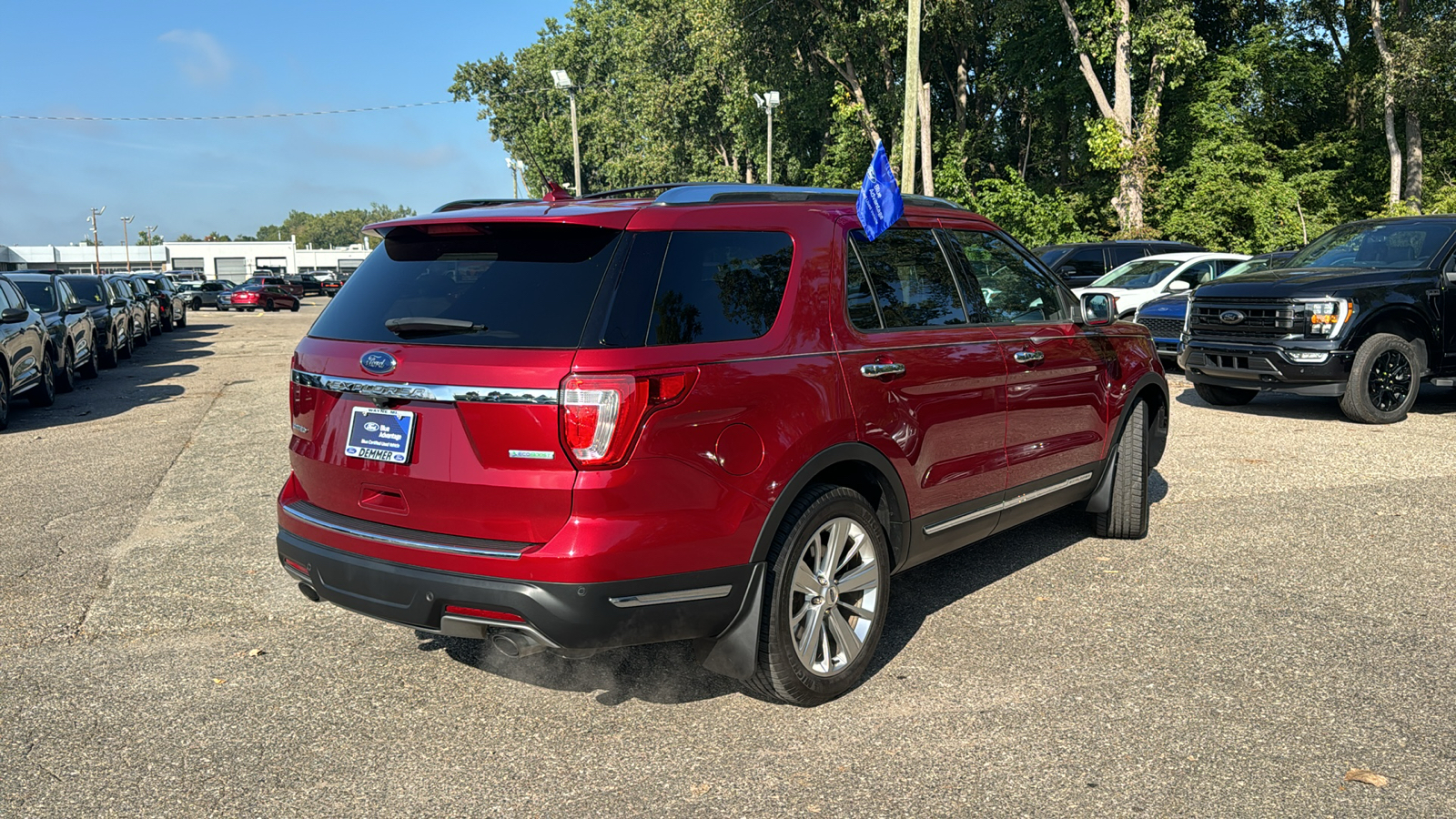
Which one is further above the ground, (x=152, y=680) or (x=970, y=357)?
(x=970, y=357)

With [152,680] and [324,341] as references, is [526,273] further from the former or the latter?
[152,680]

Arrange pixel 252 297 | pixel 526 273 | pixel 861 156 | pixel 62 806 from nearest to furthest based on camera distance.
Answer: pixel 62 806
pixel 526 273
pixel 861 156
pixel 252 297

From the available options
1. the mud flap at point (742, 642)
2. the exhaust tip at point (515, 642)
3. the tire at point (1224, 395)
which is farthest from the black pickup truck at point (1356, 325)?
the exhaust tip at point (515, 642)

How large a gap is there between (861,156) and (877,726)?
126 ft

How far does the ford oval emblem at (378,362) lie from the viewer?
354cm

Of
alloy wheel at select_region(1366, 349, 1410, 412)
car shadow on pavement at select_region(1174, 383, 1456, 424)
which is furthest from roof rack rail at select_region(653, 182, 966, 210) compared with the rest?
alloy wheel at select_region(1366, 349, 1410, 412)

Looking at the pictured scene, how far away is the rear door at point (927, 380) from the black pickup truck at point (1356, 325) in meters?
6.81

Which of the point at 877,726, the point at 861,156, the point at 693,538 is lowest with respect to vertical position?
the point at 877,726

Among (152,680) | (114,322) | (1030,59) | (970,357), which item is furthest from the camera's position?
(1030,59)

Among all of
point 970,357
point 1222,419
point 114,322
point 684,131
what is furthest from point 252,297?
point 970,357

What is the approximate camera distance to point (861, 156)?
40500mm

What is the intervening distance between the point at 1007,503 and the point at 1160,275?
13.2 m

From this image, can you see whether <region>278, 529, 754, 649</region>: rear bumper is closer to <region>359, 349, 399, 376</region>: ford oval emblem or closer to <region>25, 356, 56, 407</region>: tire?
<region>359, 349, 399, 376</region>: ford oval emblem

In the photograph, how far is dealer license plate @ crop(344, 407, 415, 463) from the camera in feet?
11.5
